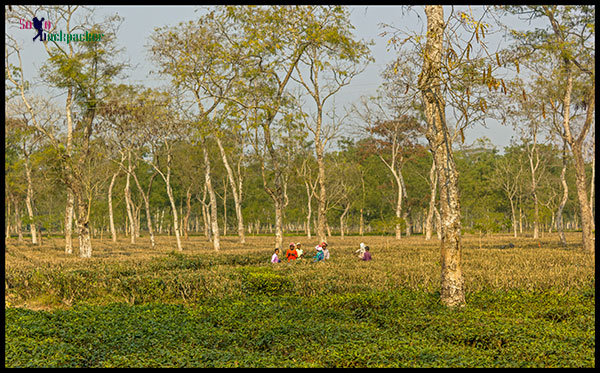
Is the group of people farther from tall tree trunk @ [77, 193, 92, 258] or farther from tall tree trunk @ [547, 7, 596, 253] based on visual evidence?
tall tree trunk @ [547, 7, 596, 253]

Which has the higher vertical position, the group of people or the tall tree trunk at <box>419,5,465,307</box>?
the tall tree trunk at <box>419,5,465,307</box>

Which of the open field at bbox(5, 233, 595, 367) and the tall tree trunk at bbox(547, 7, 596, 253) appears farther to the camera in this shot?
the tall tree trunk at bbox(547, 7, 596, 253)

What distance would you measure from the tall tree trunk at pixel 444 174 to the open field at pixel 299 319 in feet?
1.69

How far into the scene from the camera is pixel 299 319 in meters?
8.65

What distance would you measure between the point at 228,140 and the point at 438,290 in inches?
1209

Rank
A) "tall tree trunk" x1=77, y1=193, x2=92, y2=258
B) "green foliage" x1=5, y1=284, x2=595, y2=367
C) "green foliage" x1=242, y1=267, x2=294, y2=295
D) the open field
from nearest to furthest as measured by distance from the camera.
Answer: "green foliage" x1=5, y1=284, x2=595, y2=367 → the open field → "green foliage" x1=242, y1=267, x2=294, y2=295 → "tall tree trunk" x1=77, y1=193, x2=92, y2=258

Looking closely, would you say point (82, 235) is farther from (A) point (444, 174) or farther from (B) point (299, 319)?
(A) point (444, 174)

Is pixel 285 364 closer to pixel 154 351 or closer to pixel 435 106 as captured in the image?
pixel 154 351

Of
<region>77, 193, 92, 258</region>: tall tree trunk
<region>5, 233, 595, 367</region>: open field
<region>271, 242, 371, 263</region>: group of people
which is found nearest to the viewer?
<region>5, 233, 595, 367</region>: open field

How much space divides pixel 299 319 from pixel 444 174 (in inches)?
175

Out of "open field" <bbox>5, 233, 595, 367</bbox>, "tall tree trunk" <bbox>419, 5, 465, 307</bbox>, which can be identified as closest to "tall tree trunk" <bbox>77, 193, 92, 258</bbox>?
"open field" <bbox>5, 233, 595, 367</bbox>

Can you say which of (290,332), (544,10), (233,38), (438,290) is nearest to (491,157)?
(544,10)

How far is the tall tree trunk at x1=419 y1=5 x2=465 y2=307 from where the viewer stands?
10.0 meters

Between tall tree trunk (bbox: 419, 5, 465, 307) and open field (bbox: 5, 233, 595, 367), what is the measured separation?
51 centimetres
